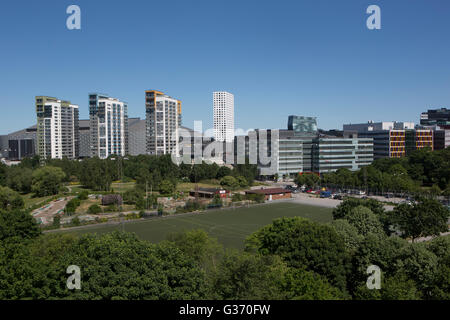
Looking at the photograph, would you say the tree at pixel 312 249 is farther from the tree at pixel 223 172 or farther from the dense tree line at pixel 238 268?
the tree at pixel 223 172

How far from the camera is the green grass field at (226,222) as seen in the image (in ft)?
76.9

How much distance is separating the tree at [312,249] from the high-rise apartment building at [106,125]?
61.8 metres

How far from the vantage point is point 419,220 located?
774 inches

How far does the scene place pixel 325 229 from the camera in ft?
47.0

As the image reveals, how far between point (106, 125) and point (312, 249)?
212ft

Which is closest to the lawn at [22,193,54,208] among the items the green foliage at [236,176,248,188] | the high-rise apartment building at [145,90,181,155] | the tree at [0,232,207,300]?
the green foliage at [236,176,248,188]

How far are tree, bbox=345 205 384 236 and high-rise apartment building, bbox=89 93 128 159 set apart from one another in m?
61.3

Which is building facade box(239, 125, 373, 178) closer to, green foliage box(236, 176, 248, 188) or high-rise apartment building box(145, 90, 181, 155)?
green foliage box(236, 176, 248, 188)

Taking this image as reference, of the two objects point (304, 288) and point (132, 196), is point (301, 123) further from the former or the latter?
point (304, 288)

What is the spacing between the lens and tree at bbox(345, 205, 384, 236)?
17.5 meters

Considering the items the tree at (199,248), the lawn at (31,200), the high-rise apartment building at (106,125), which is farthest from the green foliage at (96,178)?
the tree at (199,248)

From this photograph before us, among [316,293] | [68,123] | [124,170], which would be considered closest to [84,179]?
[124,170]
